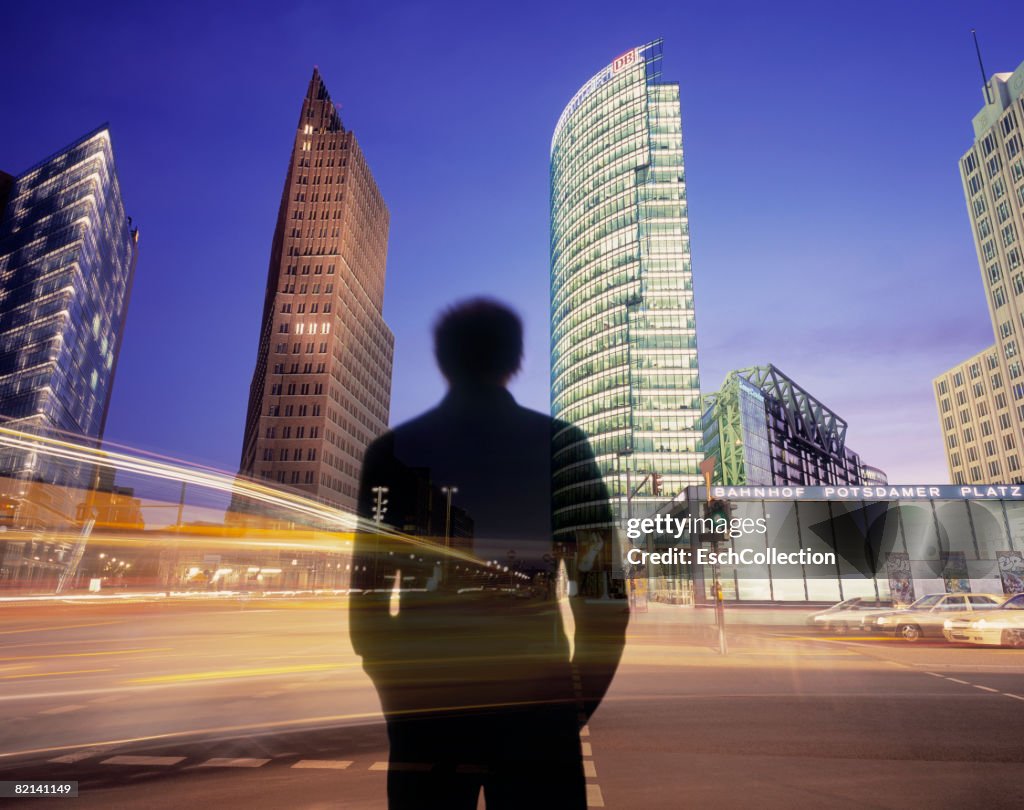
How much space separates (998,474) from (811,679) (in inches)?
5003

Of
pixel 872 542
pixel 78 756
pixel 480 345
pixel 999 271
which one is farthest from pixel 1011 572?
pixel 999 271

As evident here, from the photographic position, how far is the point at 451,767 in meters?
6.60

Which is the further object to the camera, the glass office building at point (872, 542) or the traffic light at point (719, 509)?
the glass office building at point (872, 542)

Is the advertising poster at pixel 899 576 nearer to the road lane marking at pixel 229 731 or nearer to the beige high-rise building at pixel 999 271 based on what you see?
the road lane marking at pixel 229 731

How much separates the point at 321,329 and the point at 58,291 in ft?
138

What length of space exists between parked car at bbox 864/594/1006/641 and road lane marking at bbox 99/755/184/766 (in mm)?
24257

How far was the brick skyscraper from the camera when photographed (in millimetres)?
105750

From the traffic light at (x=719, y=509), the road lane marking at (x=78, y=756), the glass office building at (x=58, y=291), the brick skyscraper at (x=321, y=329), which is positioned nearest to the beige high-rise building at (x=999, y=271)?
the traffic light at (x=719, y=509)

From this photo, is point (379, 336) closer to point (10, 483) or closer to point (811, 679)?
point (10, 483)

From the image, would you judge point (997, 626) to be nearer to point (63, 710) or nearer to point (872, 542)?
point (872, 542)

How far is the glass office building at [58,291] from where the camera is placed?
303 feet

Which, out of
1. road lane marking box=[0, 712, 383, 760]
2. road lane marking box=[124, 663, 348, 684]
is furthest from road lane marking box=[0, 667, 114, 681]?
road lane marking box=[0, 712, 383, 760]

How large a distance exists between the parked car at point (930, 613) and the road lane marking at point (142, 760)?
79.6ft

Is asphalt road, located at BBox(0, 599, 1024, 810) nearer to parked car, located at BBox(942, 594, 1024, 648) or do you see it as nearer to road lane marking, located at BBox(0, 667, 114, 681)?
road lane marking, located at BBox(0, 667, 114, 681)
